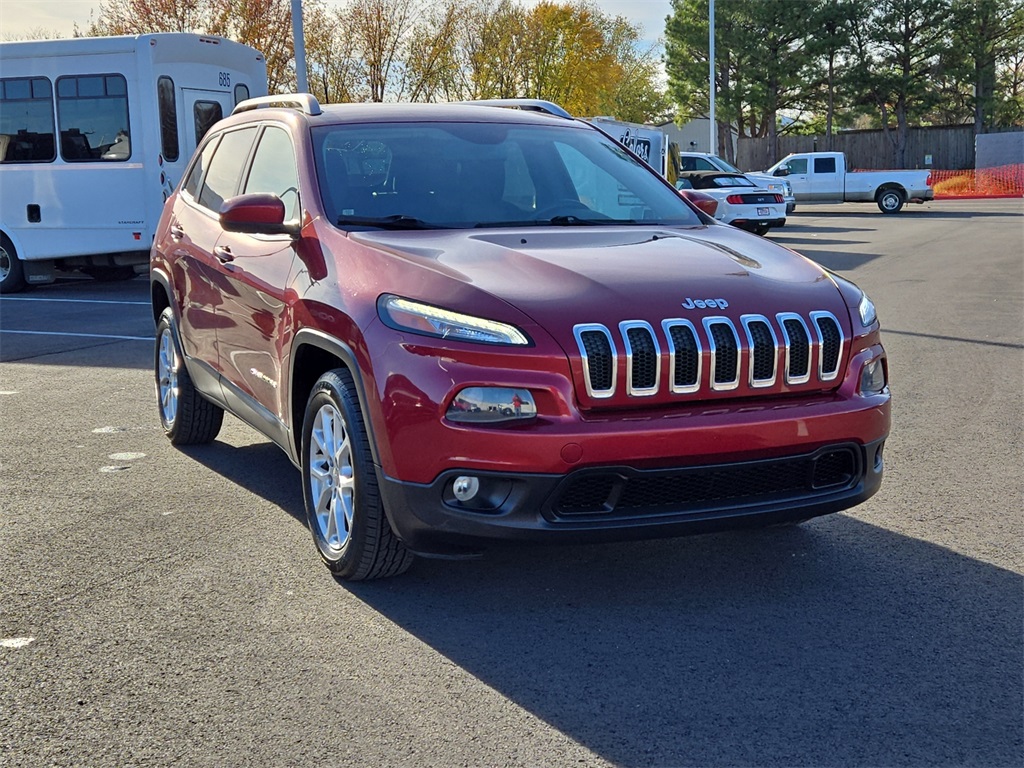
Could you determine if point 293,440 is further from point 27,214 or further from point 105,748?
point 27,214

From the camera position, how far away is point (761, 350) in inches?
157

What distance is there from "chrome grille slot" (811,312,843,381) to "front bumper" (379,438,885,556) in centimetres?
26

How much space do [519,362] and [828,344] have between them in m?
1.11

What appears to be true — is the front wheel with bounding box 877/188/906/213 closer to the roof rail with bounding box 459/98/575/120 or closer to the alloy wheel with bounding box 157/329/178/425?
the roof rail with bounding box 459/98/575/120

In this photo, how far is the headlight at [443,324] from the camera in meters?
3.86

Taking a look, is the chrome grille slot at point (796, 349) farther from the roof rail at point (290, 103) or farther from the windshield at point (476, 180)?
the roof rail at point (290, 103)

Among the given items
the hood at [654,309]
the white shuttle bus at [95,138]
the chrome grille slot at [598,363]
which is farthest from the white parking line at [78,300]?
the chrome grille slot at [598,363]

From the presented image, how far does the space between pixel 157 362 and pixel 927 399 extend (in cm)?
478

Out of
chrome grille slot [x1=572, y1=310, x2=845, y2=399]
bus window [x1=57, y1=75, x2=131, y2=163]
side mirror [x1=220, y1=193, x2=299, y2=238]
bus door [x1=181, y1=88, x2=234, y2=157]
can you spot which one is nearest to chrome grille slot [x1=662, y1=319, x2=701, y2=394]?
chrome grille slot [x1=572, y1=310, x2=845, y2=399]

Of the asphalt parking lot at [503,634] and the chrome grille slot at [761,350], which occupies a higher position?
the chrome grille slot at [761,350]

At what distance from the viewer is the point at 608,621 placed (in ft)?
13.3

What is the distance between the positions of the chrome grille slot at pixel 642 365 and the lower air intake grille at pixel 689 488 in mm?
267

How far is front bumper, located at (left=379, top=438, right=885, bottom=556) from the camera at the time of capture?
384 cm

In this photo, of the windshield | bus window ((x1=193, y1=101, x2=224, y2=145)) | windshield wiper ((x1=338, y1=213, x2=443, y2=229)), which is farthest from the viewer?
bus window ((x1=193, y1=101, x2=224, y2=145))
